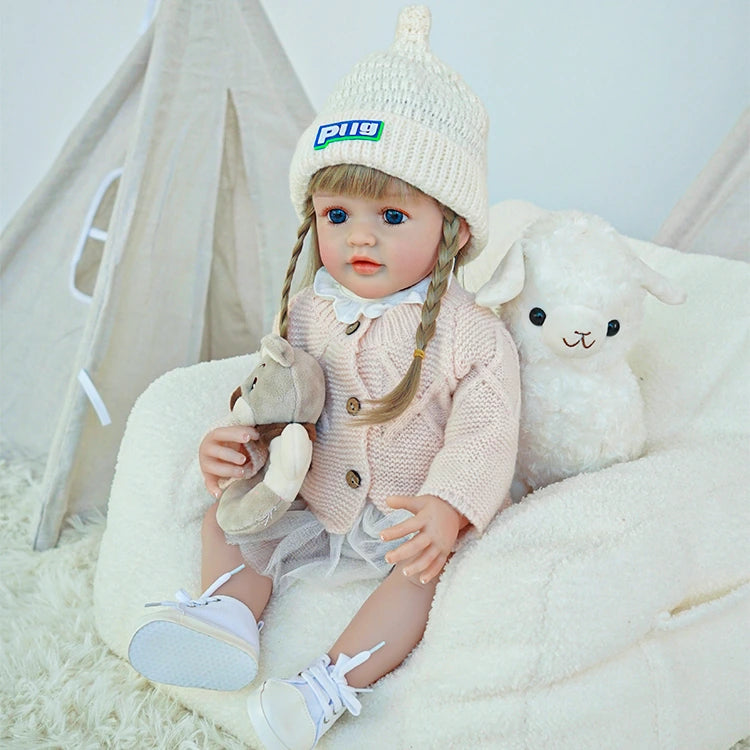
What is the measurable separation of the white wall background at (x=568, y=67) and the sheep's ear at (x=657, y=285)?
799 millimetres

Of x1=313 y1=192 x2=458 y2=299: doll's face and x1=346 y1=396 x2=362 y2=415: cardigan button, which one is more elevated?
x1=313 y1=192 x2=458 y2=299: doll's face

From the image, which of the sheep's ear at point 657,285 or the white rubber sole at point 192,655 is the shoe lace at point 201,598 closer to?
the white rubber sole at point 192,655

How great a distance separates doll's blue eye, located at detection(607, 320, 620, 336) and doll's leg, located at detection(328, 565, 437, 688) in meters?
0.39

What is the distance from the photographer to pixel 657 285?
114 cm

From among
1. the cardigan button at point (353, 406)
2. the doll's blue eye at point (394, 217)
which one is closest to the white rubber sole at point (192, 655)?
the cardigan button at point (353, 406)

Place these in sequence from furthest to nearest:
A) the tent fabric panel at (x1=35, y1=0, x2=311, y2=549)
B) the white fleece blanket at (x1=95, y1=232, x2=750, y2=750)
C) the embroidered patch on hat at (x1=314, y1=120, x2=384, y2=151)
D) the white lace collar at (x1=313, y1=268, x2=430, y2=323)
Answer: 1. the tent fabric panel at (x1=35, y1=0, x2=311, y2=549)
2. the white lace collar at (x1=313, y1=268, x2=430, y2=323)
3. the embroidered patch on hat at (x1=314, y1=120, x2=384, y2=151)
4. the white fleece blanket at (x1=95, y1=232, x2=750, y2=750)

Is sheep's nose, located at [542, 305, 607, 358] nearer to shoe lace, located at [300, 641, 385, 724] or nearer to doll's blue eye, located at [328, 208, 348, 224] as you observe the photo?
doll's blue eye, located at [328, 208, 348, 224]

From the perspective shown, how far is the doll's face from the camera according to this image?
108 centimetres

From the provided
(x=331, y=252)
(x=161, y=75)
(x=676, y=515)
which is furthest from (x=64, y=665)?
(x=161, y=75)

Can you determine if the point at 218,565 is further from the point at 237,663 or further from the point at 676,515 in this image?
the point at 676,515

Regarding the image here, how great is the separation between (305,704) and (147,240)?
94 cm

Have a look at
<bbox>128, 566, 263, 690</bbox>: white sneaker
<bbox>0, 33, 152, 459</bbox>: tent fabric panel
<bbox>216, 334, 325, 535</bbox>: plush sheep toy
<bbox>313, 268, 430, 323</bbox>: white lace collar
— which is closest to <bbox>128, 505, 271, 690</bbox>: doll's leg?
<bbox>128, 566, 263, 690</bbox>: white sneaker

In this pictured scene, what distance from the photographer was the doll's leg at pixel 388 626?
102 cm

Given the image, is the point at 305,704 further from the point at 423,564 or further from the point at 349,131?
the point at 349,131
